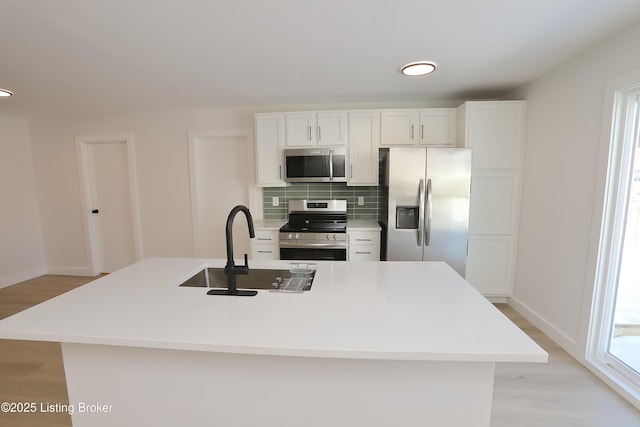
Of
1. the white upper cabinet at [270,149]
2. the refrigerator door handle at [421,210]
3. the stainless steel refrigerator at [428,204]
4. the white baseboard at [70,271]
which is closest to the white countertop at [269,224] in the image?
the white upper cabinet at [270,149]

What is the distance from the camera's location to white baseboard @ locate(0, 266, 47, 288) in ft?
12.0

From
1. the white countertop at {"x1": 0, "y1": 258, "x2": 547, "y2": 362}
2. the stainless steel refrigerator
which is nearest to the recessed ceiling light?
the stainless steel refrigerator

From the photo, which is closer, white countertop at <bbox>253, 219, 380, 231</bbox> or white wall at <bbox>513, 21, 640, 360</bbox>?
white wall at <bbox>513, 21, 640, 360</bbox>

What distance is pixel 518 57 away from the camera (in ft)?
6.99

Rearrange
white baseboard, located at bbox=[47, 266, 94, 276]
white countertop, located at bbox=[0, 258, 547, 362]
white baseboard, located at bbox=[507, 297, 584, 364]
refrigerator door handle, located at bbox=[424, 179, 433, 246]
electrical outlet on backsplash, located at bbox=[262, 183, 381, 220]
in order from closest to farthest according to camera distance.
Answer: white countertop, located at bbox=[0, 258, 547, 362] → white baseboard, located at bbox=[507, 297, 584, 364] → refrigerator door handle, located at bbox=[424, 179, 433, 246] → electrical outlet on backsplash, located at bbox=[262, 183, 381, 220] → white baseboard, located at bbox=[47, 266, 94, 276]

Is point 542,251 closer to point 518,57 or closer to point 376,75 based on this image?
point 518,57

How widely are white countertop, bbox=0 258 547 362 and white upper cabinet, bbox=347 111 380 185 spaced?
6.36 feet

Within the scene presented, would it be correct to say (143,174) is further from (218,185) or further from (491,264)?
(491,264)

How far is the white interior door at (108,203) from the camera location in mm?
3885

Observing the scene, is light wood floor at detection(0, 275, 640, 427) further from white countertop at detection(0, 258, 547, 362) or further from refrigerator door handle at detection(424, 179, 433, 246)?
refrigerator door handle at detection(424, 179, 433, 246)

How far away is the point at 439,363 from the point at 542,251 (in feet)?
7.19

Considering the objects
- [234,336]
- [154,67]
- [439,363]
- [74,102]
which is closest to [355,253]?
[439,363]

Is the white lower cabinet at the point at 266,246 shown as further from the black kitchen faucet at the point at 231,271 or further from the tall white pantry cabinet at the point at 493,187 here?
the tall white pantry cabinet at the point at 493,187

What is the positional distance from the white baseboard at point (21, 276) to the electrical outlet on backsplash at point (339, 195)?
147 inches
